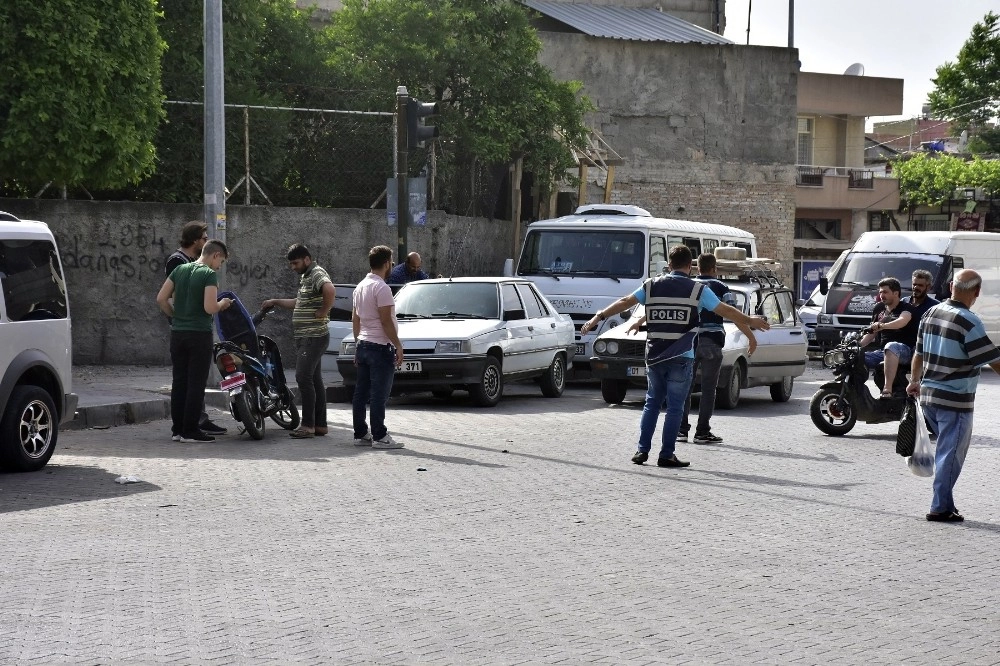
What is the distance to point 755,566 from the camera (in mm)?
7273

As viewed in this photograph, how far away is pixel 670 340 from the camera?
1150cm

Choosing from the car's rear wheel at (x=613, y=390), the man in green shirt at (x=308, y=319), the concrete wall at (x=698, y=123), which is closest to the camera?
the man in green shirt at (x=308, y=319)

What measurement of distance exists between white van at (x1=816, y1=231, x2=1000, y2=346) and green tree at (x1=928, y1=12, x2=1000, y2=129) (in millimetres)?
33350

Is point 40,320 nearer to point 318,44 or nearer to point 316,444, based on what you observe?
point 316,444

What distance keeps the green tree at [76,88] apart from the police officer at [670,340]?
8.84 metres

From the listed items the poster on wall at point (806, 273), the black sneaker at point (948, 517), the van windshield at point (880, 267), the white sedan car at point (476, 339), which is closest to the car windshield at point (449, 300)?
the white sedan car at point (476, 339)

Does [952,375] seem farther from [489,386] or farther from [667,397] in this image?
[489,386]

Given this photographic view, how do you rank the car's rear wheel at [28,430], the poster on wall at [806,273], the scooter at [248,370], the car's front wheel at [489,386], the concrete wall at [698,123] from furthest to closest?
the poster on wall at [806,273], the concrete wall at [698,123], the car's front wheel at [489,386], the scooter at [248,370], the car's rear wheel at [28,430]

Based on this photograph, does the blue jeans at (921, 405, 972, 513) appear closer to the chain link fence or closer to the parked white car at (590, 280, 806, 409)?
the parked white car at (590, 280, 806, 409)

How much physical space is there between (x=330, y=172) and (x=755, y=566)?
55.9 ft

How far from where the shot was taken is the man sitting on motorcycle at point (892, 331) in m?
13.9

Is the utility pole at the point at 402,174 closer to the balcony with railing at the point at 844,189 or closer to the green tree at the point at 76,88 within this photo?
the green tree at the point at 76,88

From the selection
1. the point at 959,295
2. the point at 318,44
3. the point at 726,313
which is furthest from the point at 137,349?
the point at 959,295

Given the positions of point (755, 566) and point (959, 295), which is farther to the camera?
point (959, 295)
